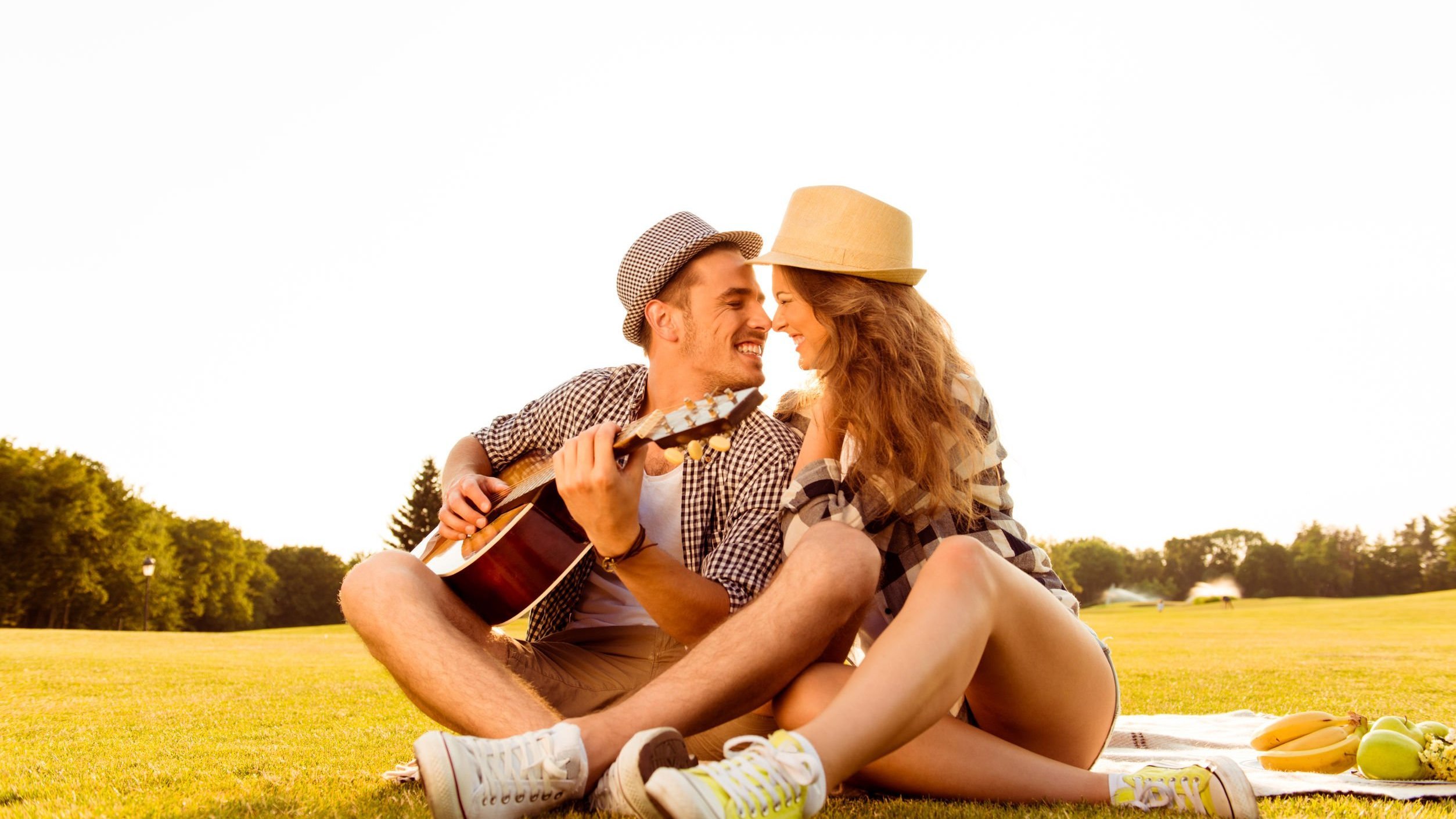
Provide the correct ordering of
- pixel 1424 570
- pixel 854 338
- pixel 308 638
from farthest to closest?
pixel 1424 570
pixel 308 638
pixel 854 338

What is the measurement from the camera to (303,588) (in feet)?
248

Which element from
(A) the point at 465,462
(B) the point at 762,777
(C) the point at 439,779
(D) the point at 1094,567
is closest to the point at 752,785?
(B) the point at 762,777

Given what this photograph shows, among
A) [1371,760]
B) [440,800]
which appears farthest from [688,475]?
[1371,760]

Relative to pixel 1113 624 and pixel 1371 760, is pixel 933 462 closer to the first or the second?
pixel 1371 760

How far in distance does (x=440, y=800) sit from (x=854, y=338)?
1.88 m

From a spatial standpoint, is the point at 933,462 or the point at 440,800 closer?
the point at 440,800

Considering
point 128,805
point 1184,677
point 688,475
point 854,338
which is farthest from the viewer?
point 1184,677

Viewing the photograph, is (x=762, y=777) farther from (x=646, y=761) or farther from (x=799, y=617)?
(x=799, y=617)

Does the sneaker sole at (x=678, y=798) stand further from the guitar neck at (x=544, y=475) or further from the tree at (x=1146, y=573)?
the tree at (x=1146, y=573)

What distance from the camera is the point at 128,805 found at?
298 centimetres

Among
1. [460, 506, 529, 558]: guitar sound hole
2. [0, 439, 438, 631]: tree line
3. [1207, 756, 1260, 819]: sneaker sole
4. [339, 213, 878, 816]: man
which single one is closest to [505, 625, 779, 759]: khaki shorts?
[339, 213, 878, 816]: man

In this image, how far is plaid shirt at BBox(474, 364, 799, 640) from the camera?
3318 mm

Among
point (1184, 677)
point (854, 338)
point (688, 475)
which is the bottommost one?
point (1184, 677)

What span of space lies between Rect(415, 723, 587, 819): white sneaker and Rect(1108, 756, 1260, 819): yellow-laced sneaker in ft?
4.58
